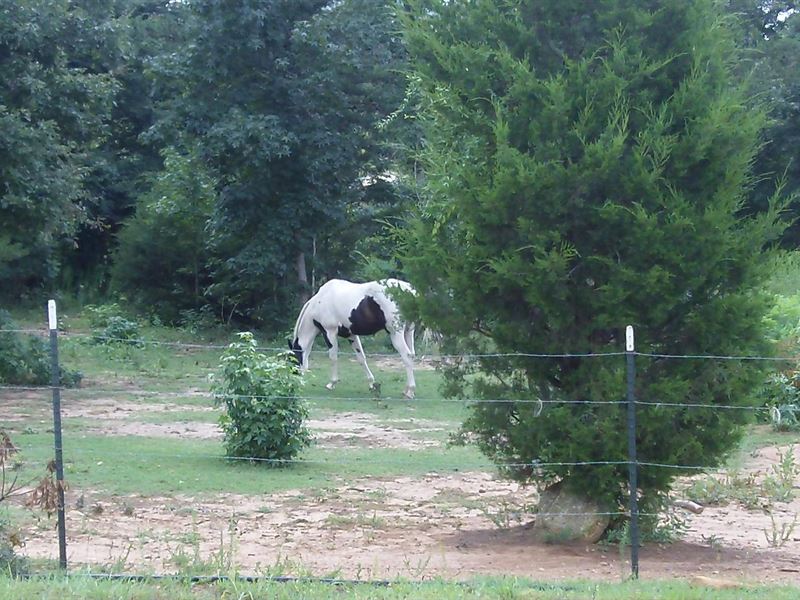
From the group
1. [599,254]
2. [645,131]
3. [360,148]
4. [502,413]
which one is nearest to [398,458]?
[502,413]

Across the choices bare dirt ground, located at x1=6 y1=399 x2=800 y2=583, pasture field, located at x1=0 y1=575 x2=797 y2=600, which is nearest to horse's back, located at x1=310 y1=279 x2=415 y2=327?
bare dirt ground, located at x1=6 y1=399 x2=800 y2=583

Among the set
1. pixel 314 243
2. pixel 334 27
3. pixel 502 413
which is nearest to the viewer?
pixel 502 413

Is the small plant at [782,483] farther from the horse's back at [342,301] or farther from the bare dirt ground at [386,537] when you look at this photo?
the horse's back at [342,301]

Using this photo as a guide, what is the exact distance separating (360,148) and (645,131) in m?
19.8

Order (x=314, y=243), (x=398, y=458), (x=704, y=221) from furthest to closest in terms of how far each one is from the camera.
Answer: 1. (x=314, y=243)
2. (x=398, y=458)
3. (x=704, y=221)

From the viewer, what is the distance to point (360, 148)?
90.0 feet

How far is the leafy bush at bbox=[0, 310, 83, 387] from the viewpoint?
59.3 feet

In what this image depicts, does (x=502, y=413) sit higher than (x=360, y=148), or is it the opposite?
(x=360, y=148)

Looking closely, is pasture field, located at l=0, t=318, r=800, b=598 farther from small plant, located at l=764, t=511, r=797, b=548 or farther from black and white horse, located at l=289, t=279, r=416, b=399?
black and white horse, located at l=289, t=279, r=416, b=399

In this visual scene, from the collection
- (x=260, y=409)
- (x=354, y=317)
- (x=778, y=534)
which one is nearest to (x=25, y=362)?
(x=354, y=317)

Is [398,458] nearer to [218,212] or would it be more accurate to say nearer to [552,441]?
[552,441]

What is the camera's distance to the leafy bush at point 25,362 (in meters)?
18.1

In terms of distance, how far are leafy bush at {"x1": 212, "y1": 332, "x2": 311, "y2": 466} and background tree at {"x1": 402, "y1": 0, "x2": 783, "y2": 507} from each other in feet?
11.6

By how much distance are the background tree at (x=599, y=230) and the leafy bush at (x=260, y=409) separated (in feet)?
11.6
